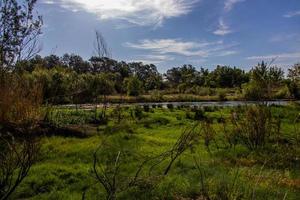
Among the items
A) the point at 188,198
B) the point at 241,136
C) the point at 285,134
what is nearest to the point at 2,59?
the point at 188,198

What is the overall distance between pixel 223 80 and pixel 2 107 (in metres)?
84.0

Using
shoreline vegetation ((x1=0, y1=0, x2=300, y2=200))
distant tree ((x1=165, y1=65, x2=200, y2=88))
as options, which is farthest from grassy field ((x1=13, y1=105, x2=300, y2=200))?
distant tree ((x1=165, y1=65, x2=200, y2=88))

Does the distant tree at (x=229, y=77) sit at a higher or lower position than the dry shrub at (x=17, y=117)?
higher

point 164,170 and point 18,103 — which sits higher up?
point 18,103

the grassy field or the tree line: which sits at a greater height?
the tree line

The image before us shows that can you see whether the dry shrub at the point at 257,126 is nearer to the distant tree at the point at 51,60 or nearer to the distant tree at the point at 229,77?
the distant tree at the point at 51,60

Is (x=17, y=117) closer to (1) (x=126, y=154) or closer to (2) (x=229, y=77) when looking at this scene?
(1) (x=126, y=154)

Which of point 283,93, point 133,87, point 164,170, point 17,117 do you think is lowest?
point 164,170

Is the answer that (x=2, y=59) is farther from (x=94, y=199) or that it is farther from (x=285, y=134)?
(x=285, y=134)

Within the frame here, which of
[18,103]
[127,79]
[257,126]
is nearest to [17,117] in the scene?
[18,103]

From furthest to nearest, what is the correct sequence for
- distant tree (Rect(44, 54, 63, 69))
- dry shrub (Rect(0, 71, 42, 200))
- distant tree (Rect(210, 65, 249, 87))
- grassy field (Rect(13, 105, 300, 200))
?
1. distant tree (Rect(210, 65, 249, 87))
2. distant tree (Rect(44, 54, 63, 69))
3. grassy field (Rect(13, 105, 300, 200))
4. dry shrub (Rect(0, 71, 42, 200))

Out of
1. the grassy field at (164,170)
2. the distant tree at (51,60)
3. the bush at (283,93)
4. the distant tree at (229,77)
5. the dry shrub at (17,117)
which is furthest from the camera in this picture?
the distant tree at (229,77)

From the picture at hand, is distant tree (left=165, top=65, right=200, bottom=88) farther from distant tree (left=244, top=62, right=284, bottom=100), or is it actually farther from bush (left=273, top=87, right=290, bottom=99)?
distant tree (left=244, top=62, right=284, bottom=100)

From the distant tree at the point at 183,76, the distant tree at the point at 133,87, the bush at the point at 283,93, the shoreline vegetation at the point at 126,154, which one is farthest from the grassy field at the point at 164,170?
the distant tree at the point at 183,76
